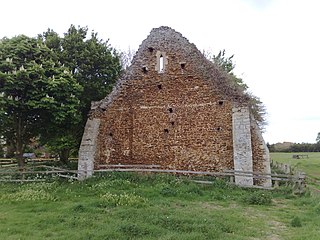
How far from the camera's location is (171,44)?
58.4ft

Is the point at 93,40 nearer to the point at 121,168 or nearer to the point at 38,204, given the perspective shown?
the point at 121,168

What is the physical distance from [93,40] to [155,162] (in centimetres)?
894

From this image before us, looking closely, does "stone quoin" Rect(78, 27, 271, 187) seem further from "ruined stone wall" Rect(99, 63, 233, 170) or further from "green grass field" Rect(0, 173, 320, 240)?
"green grass field" Rect(0, 173, 320, 240)

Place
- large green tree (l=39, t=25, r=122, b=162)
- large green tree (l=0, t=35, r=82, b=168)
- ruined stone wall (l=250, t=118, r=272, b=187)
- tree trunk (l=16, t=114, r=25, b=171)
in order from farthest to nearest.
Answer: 1. large green tree (l=39, t=25, r=122, b=162)
2. tree trunk (l=16, t=114, r=25, b=171)
3. ruined stone wall (l=250, t=118, r=272, b=187)
4. large green tree (l=0, t=35, r=82, b=168)

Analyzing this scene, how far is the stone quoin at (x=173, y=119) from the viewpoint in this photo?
1587 cm

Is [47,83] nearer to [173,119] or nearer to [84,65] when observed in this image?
[84,65]

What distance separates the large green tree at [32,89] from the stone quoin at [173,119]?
2.24 metres

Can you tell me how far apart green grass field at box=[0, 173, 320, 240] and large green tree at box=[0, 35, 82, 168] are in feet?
10.8

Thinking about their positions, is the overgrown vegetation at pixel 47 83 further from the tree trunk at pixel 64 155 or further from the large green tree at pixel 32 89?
the tree trunk at pixel 64 155

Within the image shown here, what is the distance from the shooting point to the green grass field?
7766 mm

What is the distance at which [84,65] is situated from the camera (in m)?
19.7

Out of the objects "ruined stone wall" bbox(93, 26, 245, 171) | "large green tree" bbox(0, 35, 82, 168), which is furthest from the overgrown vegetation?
"ruined stone wall" bbox(93, 26, 245, 171)

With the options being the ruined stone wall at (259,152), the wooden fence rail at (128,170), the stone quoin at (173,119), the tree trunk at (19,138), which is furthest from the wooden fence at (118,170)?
the ruined stone wall at (259,152)

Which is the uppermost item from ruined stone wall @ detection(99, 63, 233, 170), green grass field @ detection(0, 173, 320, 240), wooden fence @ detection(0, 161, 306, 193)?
ruined stone wall @ detection(99, 63, 233, 170)
